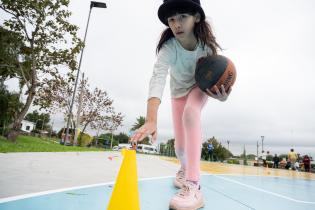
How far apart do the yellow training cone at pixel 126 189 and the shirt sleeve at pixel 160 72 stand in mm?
743

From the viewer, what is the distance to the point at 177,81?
3094 mm

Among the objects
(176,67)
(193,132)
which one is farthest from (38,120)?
(193,132)

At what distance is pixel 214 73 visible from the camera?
2.64m

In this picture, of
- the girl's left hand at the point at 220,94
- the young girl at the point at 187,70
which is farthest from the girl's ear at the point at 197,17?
the girl's left hand at the point at 220,94

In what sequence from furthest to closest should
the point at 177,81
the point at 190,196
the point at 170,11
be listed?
the point at 177,81 < the point at 170,11 < the point at 190,196

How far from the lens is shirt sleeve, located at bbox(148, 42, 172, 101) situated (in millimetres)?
2270

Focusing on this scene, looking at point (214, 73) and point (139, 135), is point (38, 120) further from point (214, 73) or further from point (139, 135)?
point (139, 135)

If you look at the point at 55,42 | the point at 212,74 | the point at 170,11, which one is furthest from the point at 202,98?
the point at 55,42

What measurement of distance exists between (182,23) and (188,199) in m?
1.53

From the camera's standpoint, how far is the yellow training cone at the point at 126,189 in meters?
1.51

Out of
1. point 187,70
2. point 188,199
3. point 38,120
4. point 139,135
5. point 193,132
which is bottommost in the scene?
point 188,199

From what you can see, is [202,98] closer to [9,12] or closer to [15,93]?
[9,12]

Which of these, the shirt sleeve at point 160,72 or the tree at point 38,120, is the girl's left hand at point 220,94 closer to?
the shirt sleeve at point 160,72

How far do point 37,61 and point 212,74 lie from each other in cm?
1214
